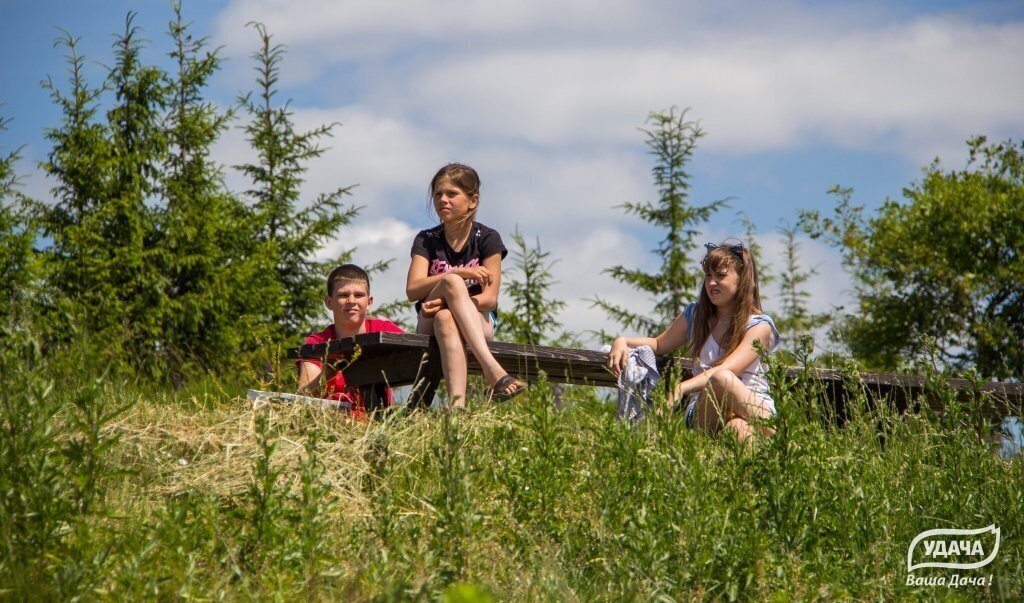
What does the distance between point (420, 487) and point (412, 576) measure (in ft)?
3.91

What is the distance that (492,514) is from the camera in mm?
3676

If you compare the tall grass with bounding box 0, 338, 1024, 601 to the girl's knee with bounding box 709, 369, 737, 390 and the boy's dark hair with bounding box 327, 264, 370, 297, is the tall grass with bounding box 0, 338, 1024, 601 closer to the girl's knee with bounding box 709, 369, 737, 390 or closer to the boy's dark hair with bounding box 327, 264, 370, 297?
the girl's knee with bounding box 709, 369, 737, 390

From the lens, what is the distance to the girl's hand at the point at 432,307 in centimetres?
573

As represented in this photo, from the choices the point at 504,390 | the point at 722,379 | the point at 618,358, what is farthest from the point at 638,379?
the point at 504,390

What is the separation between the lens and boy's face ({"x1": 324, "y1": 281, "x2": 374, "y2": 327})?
6.39 meters

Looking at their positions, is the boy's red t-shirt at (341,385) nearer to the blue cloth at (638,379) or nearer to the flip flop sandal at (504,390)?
the flip flop sandal at (504,390)

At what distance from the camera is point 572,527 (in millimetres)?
3605

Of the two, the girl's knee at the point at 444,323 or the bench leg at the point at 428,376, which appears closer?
the girl's knee at the point at 444,323

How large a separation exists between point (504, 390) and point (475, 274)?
86 centimetres

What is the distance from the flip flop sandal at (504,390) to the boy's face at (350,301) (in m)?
1.27

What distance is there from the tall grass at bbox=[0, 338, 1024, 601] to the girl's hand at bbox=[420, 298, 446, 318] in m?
1.34

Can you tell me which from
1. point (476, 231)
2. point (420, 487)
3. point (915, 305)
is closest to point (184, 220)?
point (476, 231)

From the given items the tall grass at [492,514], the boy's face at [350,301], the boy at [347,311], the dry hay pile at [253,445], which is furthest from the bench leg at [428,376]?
the tall grass at [492,514]

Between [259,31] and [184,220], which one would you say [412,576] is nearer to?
[184,220]
